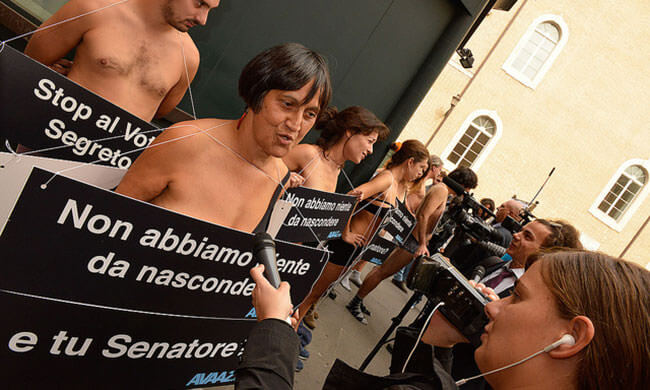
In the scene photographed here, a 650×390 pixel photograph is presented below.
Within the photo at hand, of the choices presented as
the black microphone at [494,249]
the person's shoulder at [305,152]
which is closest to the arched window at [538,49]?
the black microphone at [494,249]

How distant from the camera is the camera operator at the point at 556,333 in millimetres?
1064

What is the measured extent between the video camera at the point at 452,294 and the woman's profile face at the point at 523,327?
1.39 feet

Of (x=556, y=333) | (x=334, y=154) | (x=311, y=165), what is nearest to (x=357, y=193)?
(x=334, y=154)

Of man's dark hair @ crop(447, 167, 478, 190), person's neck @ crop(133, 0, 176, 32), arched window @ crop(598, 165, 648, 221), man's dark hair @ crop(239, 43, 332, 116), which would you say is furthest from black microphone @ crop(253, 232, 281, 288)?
arched window @ crop(598, 165, 648, 221)

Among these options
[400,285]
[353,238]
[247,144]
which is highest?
[247,144]

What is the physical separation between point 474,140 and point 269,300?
18.3 meters

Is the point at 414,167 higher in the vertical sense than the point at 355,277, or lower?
higher

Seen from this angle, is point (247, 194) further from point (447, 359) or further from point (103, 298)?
point (447, 359)

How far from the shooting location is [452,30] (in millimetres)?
5953

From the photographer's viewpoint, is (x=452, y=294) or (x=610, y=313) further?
(x=452, y=294)

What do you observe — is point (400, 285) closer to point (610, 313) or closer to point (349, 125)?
point (349, 125)

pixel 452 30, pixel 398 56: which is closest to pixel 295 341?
pixel 398 56

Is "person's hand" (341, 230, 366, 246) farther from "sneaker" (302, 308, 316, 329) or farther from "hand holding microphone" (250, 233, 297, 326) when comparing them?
"hand holding microphone" (250, 233, 297, 326)

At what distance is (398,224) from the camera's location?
4.32 metres
